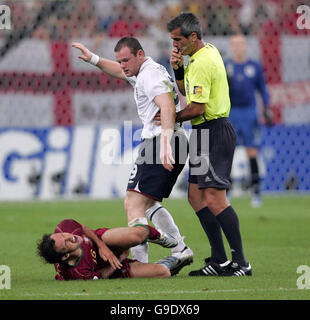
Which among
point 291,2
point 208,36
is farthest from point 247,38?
point 291,2

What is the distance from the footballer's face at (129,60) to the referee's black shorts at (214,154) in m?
A: 0.70

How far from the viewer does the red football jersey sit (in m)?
6.42

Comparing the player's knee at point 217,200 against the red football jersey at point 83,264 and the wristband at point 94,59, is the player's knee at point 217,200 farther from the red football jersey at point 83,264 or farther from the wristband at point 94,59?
the wristband at point 94,59

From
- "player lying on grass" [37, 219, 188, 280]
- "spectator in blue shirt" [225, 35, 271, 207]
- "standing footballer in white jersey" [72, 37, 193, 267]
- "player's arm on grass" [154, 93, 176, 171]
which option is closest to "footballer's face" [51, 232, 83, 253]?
"player lying on grass" [37, 219, 188, 280]

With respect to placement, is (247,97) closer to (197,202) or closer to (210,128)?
(197,202)

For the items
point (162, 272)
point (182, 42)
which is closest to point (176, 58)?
point (182, 42)

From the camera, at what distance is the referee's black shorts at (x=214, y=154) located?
648 centimetres

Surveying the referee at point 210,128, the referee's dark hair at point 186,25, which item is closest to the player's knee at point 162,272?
the referee at point 210,128

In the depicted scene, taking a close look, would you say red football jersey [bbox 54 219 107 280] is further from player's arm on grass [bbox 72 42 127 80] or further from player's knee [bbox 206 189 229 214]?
player's arm on grass [bbox 72 42 127 80]

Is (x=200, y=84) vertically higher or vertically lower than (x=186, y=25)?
lower

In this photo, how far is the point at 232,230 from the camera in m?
6.52

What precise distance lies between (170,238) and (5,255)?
221cm

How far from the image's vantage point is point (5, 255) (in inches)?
320

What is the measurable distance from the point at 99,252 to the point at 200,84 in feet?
4.98
